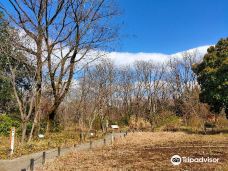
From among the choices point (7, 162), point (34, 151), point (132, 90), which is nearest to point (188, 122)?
point (132, 90)

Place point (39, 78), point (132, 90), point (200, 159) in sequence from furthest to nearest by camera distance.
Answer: point (132, 90), point (39, 78), point (200, 159)

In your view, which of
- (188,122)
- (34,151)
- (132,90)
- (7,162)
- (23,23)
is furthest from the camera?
(132,90)

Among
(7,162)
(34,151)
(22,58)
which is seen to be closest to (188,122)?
(22,58)

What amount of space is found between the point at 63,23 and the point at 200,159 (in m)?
15.7

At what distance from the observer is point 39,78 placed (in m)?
20.8

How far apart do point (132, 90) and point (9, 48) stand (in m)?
31.5

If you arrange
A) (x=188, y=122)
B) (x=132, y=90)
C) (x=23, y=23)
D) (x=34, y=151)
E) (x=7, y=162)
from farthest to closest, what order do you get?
(x=132, y=90)
(x=188, y=122)
(x=23, y=23)
(x=34, y=151)
(x=7, y=162)

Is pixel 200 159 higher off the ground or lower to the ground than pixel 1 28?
lower

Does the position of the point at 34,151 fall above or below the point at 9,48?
below

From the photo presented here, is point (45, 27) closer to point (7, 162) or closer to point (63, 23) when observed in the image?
point (63, 23)

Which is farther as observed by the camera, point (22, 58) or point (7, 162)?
point (22, 58)

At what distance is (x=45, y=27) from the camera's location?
74.2ft

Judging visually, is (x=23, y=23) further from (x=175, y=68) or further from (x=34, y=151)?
(x=175, y=68)

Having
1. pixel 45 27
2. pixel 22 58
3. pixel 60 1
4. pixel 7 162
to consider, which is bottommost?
pixel 7 162
